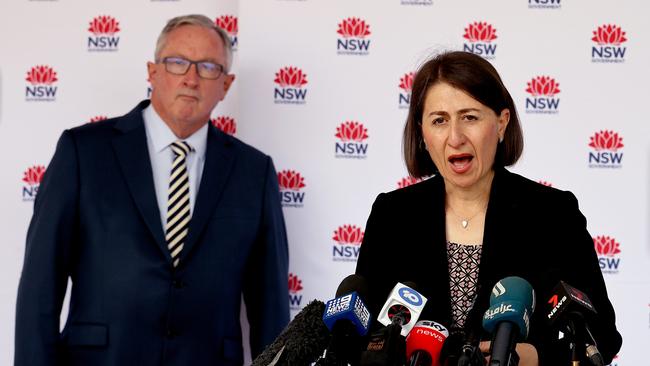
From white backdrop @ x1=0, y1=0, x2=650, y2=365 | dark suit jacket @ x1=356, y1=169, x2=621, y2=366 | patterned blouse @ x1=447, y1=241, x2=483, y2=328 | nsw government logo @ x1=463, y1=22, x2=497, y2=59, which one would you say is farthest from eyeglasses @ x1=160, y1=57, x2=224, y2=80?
→ patterned blouse @ x1=447, y1=241, x2=483, y2=328

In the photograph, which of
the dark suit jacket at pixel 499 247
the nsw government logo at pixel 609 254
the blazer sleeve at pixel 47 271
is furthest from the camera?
the nsw government logo at pixel 609 254

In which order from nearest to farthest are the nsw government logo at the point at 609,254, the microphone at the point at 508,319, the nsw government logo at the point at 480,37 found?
the microphone at the point at 508,319, the nsw government logo at the point at 609,254, the nsw government logo at the point at 480,37

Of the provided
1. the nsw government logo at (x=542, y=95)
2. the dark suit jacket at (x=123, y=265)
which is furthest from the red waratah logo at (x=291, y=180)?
the nsw government logo at (x=542, y=95)

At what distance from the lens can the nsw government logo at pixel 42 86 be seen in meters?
4.33

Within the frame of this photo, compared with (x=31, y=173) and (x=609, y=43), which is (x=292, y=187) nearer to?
(x=31, y=173)

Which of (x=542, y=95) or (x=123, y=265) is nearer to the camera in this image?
(x=123, y=265)

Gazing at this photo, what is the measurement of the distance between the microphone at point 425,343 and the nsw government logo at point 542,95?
2580mm

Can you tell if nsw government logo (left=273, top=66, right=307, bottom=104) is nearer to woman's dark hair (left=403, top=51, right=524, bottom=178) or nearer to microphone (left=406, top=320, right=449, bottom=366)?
woman's dark hair (left=403, top=51, right=524, bottom=178)

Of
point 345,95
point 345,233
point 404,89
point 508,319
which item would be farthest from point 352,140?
point 508,319

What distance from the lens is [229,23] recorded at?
431cm

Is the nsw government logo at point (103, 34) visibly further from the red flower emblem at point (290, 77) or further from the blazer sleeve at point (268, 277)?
the blazer sleeve at point (268, 277)

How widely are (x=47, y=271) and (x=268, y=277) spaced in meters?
0.90

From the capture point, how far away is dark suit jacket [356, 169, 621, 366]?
2250 millimetres

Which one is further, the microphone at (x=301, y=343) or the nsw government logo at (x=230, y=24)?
the nsw government logo at (x=230, y=24)
